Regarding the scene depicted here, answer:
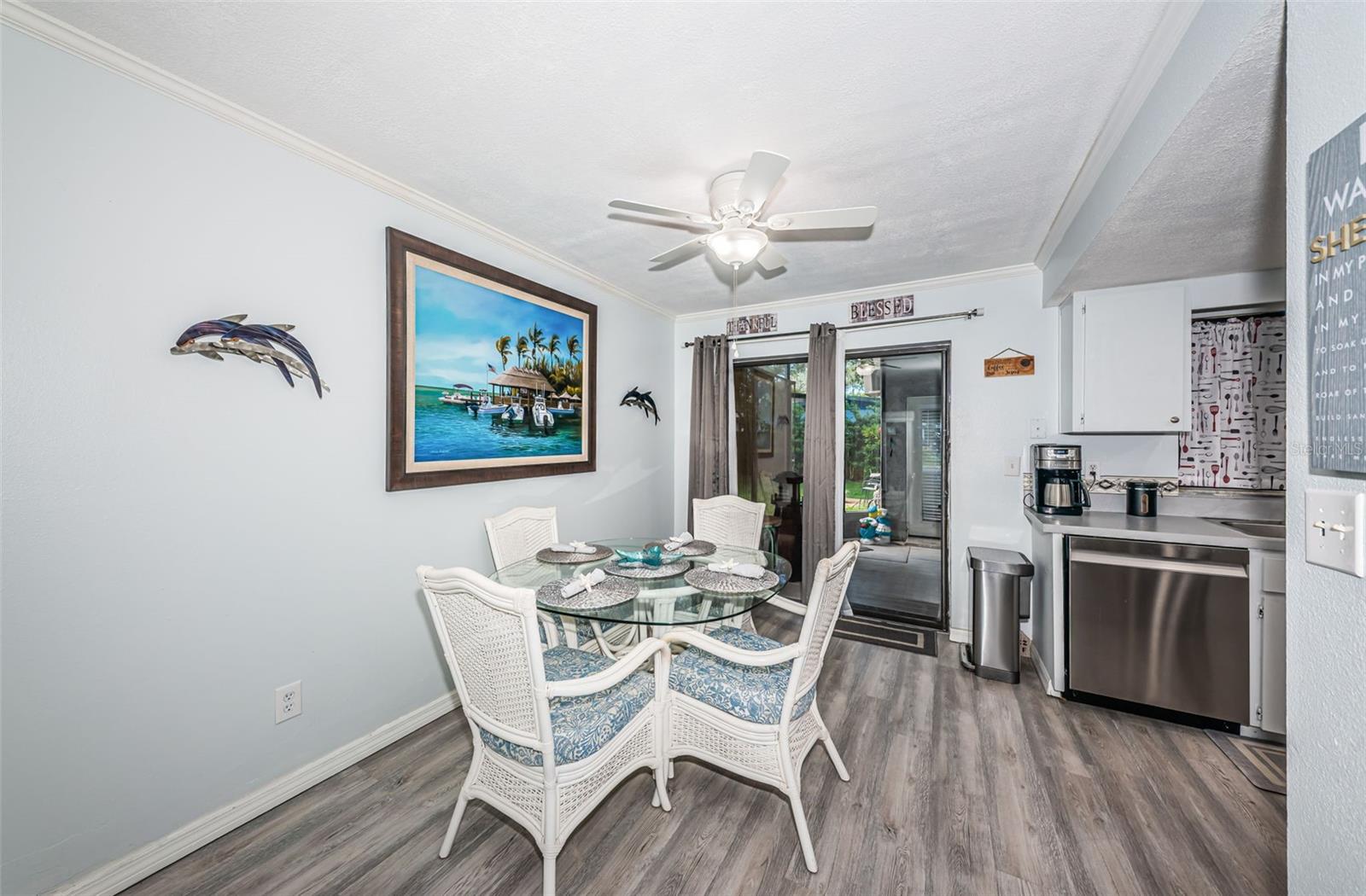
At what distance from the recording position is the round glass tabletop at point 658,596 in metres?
1.79

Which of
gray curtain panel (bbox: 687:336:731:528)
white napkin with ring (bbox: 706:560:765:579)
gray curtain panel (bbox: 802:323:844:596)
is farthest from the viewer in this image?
gray curtain panel (bbox: 687:336:731:528)

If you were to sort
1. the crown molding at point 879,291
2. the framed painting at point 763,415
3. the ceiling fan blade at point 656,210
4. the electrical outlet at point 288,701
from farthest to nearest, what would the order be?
the framed painting at point 763,415 → the crown molding at point 879,291 → the electrical outlet at point 288,701 → the ceiling fan blade at point 656,210

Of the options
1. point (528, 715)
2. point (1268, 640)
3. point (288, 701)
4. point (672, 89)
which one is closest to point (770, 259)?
point (672, 89)

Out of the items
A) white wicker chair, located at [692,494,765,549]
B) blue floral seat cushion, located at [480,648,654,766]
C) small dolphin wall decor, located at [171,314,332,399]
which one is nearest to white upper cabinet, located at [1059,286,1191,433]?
white wicker chair, located at [692,494,765,549]

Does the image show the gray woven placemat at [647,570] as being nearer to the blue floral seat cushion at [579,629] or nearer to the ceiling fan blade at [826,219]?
the blue floral seat cushion at [579,629]

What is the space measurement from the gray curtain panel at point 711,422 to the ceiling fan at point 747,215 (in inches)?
80.4

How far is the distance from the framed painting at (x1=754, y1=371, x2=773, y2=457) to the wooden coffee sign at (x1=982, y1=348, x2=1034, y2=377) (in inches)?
64.8

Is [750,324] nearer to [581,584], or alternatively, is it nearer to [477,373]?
[477,373]

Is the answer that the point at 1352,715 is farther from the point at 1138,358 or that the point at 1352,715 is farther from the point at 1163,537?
the point at 1138,358

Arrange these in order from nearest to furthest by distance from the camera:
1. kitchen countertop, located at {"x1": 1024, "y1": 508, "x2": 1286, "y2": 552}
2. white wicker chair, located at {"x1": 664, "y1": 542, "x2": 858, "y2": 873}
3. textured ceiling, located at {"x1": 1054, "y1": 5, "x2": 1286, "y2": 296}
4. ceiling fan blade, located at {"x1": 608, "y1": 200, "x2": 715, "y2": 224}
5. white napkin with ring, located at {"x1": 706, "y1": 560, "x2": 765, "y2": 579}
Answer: textured ceiling, located at {"x1": 1054, "y1": 5, "x2": 1286, "y2": 296} → white wicker chair, located at {"x1": 664, "y1": 542, "x2": 858, "y2": 873} → ceiling fan blade, located at {"x1": 608, "y1": 200, "x2": 715, "y2": 224} → white napkin with ring, located at {"x1": 706, "y1": 560, "x2": 765, "y2": 579} → kitchen countertop, located at {"x1": 1024, "y1": 508, "x2": 1286, "y2": 552}

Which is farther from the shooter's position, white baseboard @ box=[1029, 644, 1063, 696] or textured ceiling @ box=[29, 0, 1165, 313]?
white baseboard @ box=[1029, 644, 1063, 696]

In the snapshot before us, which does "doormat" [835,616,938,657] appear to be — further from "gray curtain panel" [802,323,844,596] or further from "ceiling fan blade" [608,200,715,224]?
"ceiling fan blade" [608,200,715,224]

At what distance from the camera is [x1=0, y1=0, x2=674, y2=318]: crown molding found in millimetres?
1400

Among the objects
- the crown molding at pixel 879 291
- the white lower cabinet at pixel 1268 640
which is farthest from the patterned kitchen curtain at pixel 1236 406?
the crown molding at pixel 879 291
